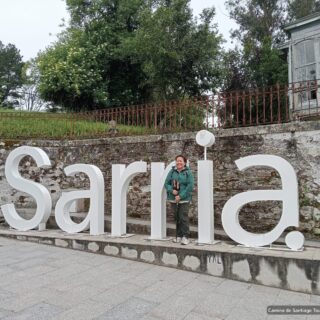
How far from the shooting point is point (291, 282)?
190 inches

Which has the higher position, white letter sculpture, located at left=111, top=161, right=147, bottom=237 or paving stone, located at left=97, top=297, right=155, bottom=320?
white letter sculpture, located at left=111, top=161, right=147, bottom=237

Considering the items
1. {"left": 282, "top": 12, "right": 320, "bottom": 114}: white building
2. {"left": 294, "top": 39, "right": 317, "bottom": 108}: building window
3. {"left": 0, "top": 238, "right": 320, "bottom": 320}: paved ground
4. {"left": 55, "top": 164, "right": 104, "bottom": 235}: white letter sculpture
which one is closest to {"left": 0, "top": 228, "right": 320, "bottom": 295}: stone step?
{"left": 0, "top": 238, "right": 320, "bottom": 320}: paved ground

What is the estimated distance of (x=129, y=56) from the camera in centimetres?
1850

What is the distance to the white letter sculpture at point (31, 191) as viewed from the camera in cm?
742

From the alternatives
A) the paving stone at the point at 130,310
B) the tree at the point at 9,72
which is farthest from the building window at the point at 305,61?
the tree at the point at 9,72

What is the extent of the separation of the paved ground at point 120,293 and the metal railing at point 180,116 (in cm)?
322

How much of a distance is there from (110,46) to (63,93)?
3549 millimetres

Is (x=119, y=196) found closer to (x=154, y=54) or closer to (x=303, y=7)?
(x=154, y=54)

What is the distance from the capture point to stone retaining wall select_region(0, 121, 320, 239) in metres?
6.39

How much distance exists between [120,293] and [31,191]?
12.5ft

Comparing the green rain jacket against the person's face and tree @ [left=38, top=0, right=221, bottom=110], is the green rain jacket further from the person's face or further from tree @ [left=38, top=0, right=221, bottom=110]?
tree @ [left=38, top=0, right=221, bottom=110]

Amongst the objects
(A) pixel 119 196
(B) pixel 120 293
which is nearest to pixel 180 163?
(A) pixel 119 196

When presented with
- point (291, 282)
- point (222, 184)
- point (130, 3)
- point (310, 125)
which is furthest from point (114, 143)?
point (130, 3)

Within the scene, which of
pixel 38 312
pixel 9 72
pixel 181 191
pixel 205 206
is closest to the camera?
pixel 38 312
